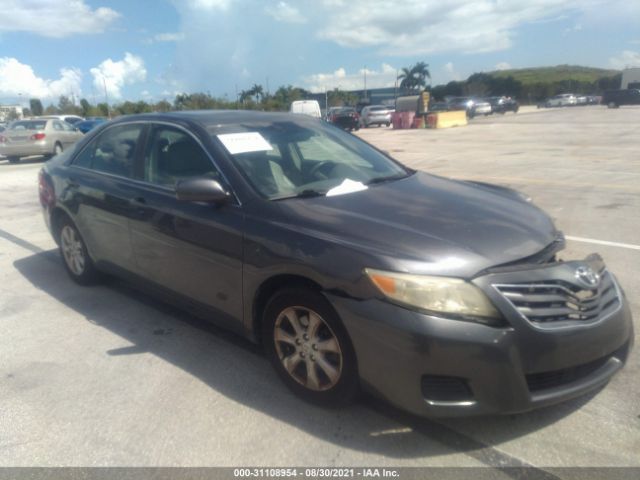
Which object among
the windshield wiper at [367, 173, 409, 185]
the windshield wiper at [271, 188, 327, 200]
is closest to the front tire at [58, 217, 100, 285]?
the windshield wiper at [271, 188, 327, 200]

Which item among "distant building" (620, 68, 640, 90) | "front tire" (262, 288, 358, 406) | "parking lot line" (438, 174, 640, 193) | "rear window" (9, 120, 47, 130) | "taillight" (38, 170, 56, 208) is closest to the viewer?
"front tire" (262, 288, 358, 406)

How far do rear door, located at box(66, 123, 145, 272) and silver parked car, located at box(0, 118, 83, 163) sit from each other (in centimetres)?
1532

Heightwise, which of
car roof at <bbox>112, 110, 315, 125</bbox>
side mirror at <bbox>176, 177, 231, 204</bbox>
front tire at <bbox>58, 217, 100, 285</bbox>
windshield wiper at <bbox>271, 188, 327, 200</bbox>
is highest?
car roof at <bbox>112, 110, 315, 125</bbox>

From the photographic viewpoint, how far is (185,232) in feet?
11.5

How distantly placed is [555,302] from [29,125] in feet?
65.0

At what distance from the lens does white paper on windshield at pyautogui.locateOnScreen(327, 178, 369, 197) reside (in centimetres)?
338

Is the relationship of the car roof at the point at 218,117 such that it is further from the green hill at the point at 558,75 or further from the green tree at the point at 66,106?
the green hill at the point at 558,75

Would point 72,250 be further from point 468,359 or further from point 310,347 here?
point 468,359

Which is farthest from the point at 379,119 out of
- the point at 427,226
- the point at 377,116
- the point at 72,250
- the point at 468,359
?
the point at 468,359

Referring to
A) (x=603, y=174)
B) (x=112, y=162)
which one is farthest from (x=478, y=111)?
(x=112, y=162)

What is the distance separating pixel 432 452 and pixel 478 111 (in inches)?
1911

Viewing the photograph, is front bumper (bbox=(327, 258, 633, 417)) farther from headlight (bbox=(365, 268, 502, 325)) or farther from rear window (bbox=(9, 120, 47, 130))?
rear window (bbox=(9, 120, 47, 130))

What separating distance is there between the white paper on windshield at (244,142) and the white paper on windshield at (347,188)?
0.58m

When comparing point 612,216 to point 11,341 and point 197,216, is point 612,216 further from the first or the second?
point 11,341
